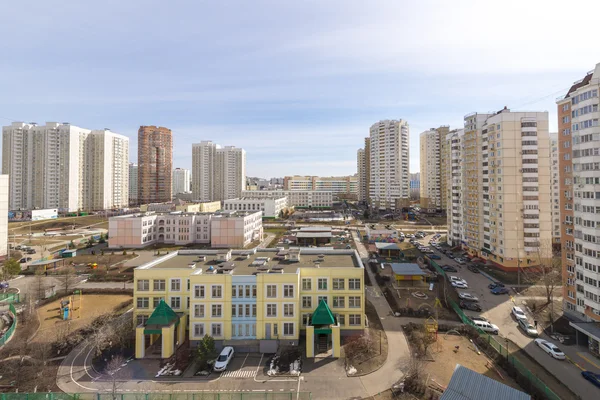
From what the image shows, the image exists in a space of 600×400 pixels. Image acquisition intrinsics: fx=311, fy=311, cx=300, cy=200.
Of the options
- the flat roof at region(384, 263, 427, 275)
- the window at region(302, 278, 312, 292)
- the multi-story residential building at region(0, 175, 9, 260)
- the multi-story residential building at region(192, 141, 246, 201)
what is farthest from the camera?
the multi-story residential building at region(192, 141, 246, 201)

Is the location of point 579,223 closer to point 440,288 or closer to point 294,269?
Answer: point 440,288

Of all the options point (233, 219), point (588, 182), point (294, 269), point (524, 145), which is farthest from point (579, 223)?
point (233, 219)

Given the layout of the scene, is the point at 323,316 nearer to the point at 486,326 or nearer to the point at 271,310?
the point at 271,310

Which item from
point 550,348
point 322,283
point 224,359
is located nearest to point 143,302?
point 224,359

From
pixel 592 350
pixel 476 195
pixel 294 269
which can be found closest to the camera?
pixel 592 350

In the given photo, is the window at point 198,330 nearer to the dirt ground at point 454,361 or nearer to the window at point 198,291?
the window at point 198,291

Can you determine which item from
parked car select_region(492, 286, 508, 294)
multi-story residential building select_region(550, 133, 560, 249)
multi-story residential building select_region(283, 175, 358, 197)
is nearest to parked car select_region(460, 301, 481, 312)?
parked car select_region(492, 286, 508, 294)

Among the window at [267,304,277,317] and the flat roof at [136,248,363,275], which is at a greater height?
the flat roof at [136,248,363,275]

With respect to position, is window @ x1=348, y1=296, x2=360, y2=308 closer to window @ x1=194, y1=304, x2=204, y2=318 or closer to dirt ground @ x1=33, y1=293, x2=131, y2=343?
window @ x1=194, y1=304, x2=204, y2=318
